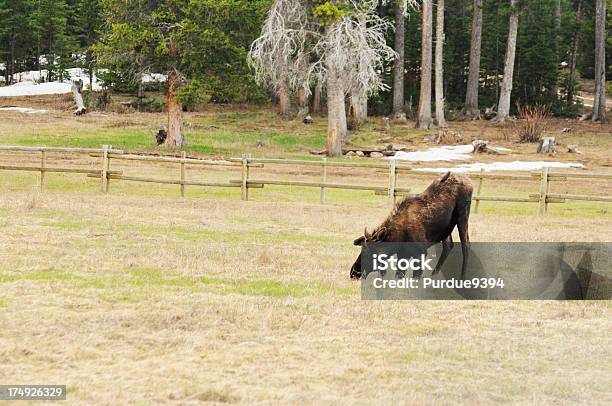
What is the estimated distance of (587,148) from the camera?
33469 mm

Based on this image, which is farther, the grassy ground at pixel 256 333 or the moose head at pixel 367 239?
the moose head at pixel 367 239

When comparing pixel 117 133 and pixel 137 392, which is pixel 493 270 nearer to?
pixel 137 392

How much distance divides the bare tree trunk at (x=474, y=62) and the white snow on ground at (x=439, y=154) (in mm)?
12249

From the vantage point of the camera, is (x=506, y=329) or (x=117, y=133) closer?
(x=506, y=329)

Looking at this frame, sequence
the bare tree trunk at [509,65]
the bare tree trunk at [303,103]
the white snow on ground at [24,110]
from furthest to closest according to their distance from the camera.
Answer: the bare tree trunk at [303,103]
the white snow on ground at [24,110]
the bare tree trunk at [509,65]

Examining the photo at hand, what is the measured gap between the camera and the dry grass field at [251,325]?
620 centimetres

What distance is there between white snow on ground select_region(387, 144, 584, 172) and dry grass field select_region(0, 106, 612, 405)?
12030 millimetres

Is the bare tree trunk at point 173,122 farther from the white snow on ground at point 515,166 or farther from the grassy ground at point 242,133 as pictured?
the white snow on ground at point 515,166

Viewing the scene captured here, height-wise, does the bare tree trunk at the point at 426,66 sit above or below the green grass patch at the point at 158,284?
above

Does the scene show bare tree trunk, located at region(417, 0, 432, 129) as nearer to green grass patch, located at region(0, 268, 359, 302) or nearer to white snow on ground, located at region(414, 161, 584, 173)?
white snow on ground, located at region(414, 161, 584, 173)

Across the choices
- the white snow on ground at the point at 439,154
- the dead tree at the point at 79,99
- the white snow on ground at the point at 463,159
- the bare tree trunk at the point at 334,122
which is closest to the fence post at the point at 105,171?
the white snow on ground at the point at 463,159

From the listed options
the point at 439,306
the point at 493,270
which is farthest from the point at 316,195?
the point at 439,306

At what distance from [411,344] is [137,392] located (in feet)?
8.74

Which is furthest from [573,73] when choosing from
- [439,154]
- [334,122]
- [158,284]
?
[158,284]
